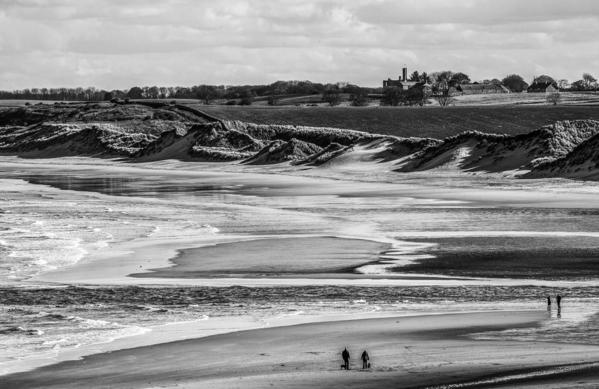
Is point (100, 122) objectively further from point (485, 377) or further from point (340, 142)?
point (485, 377)

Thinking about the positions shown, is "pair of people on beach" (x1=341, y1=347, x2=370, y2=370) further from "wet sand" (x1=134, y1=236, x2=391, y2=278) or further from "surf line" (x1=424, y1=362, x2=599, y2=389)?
"wet sand" (x1=134, y1=236, x2=391, y2=278)

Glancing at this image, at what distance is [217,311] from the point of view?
2566cm

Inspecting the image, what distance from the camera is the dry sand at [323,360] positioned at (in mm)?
18797

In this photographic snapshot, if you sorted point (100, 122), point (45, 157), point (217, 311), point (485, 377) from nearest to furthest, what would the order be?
point (485, 377), point (217, 311), point (45, 157), point (100, 122)

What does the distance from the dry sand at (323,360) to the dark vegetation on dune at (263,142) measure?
42.9 metres

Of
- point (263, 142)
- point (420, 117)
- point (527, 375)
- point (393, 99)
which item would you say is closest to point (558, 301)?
point (527, 375)

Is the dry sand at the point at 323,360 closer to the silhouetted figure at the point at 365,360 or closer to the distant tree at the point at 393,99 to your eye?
the silhouetted figure at the point at 365,360

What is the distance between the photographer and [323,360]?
805 inches

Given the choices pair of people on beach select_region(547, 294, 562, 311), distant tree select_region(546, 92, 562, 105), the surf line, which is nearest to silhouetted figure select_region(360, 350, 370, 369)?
the surf line

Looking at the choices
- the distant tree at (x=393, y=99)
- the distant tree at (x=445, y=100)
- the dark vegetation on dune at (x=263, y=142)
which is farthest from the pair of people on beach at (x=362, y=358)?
the distant tree at (x=393, y=99)

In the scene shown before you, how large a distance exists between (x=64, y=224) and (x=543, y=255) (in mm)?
18809

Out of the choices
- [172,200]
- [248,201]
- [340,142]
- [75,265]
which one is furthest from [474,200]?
[340,142]

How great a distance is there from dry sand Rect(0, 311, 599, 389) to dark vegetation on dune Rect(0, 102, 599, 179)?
141 ft

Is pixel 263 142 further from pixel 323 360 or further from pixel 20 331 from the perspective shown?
pixel 323 360
